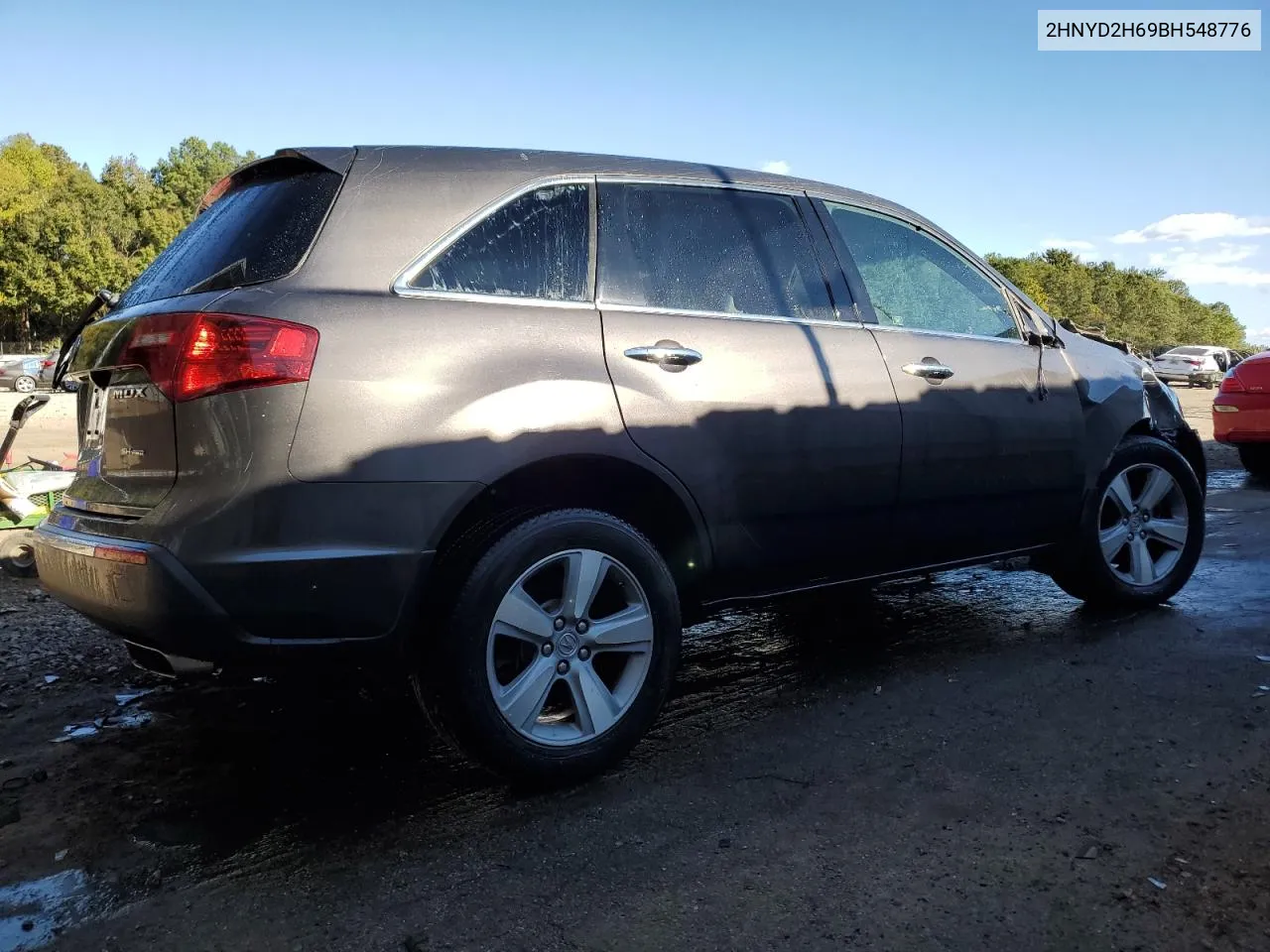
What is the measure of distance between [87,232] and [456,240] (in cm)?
5727

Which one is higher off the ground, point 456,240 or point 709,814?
point 456,240

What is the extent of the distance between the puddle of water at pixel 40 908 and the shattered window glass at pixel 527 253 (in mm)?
1712

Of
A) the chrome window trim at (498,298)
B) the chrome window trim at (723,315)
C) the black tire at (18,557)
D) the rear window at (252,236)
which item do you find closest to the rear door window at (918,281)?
the chrome window trim at (723,315)

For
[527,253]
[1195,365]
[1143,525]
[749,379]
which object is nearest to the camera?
[527,253]

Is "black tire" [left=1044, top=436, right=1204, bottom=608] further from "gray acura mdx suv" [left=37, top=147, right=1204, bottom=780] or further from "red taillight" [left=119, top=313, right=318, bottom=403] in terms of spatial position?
"red taillight" [left=119, top=313, right=318, bottom=403]

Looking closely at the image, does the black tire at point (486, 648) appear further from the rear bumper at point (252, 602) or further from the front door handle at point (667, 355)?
the front door handle at point (667, 355)

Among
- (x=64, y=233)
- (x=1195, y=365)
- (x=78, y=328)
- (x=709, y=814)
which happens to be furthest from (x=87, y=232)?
(x=709, y=814)

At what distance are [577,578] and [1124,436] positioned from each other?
9.62 feet

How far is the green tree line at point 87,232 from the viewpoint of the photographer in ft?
158

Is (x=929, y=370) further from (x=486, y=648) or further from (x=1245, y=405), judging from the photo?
(x=1245, y=405)

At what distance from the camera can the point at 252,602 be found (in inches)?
101

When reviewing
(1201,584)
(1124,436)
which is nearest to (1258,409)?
(1201,584)

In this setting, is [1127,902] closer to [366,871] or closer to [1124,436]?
[366,871]

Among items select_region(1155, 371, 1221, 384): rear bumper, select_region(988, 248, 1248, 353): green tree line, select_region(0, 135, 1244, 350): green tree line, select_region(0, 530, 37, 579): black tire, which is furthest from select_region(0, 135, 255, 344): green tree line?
select_region(988, 248, 1248, 353): green tree line
